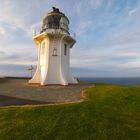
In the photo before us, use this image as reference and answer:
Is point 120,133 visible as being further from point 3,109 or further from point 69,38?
point 69,38

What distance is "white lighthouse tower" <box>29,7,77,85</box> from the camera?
20.7 metres

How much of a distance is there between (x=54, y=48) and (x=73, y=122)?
15.4 meters

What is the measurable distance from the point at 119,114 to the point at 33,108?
15.4 ft

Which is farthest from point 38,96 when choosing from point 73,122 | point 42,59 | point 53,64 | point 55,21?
point 55,21

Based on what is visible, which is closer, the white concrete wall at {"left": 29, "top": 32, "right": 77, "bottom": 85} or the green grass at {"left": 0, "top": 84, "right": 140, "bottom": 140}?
the green grass at {"left": 0, "top": 84, "right": 140, "bottom": 140}

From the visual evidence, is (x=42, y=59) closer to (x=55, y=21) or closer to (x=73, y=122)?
(x=55, y=21)

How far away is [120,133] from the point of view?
652cm

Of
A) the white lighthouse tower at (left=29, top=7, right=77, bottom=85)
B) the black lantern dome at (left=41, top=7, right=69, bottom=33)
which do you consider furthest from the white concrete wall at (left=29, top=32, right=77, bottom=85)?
the black lantern dome at (left=41, top=7, right=69, bottom=33)

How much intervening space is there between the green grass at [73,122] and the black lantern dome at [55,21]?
47.2 feet

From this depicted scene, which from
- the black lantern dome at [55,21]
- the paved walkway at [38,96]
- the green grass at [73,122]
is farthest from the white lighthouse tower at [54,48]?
the green grass at [73,122]

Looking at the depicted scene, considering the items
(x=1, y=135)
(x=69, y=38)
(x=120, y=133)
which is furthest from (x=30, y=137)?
(x=69, y=38)

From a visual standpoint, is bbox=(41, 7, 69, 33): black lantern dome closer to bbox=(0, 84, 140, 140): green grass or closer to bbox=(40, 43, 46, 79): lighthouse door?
bbox=(40, 43, 46, 79): lighthouse door

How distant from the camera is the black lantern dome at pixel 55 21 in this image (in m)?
21.0

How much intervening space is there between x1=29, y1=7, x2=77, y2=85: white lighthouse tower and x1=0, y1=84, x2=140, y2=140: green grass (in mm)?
11630
